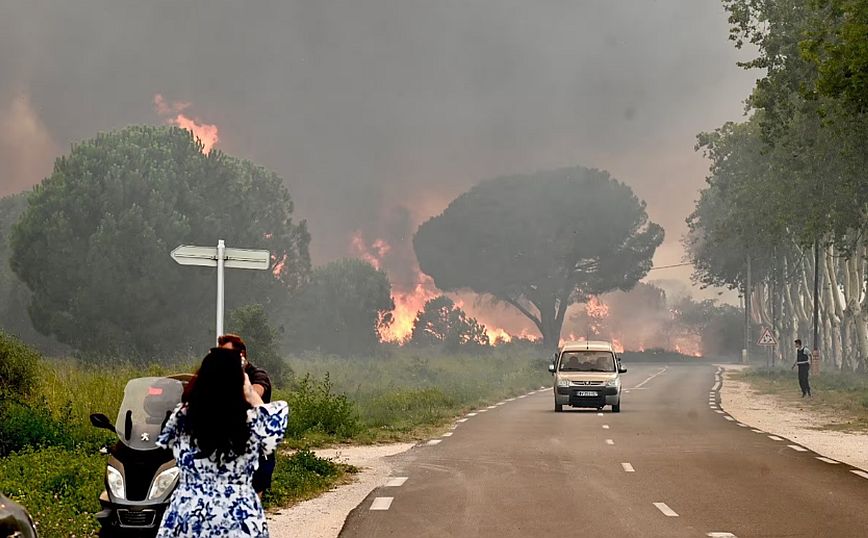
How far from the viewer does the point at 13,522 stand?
6.09m

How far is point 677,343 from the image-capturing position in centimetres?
19075

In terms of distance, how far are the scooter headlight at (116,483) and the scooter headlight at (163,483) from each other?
0.21m

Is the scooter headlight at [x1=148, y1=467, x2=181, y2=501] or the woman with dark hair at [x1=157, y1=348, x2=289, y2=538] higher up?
the woman with dark hair at [x1=157, y1=348, x2=289, y2=538]

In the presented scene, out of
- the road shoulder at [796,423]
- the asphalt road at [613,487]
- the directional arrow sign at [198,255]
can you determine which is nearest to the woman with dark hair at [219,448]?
the asphalt road at [613,487]

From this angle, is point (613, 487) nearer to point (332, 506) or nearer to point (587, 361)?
point (332, 506)

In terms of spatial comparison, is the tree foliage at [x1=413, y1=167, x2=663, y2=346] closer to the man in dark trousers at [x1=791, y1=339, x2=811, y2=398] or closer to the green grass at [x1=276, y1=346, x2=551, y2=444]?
the green grass at [x1=276, y1=346, x2=551, y2=444]

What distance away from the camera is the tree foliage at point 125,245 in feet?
188

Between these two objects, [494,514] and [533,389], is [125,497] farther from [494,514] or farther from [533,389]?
[533,389]

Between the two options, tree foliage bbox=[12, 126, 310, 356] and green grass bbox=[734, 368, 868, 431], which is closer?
green grass bbox=[734, 368, 868, 431]

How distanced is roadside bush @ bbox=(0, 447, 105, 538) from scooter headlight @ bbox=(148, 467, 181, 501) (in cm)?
191

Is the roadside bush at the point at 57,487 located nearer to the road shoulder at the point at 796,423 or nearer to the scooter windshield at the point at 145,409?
the scooter windshield at the point at 145,409

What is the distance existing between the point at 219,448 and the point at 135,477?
341 centimetres

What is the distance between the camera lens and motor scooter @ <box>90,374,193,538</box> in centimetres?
902

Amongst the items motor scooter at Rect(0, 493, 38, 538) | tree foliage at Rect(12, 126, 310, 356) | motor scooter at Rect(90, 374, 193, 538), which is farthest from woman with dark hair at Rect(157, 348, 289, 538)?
tree foliage at Rect(12, 126, 310, 356)
